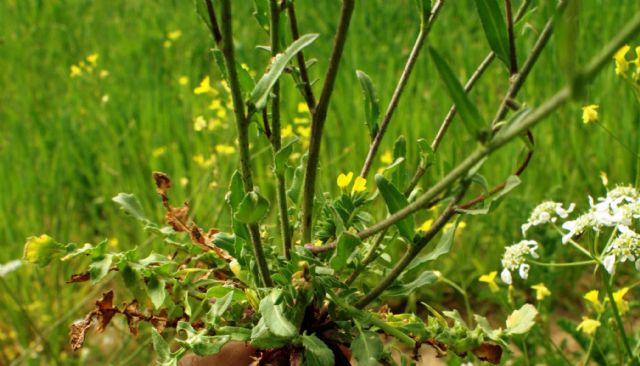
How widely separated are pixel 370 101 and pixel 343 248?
0.21m

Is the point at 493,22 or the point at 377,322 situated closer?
the point at 493,22

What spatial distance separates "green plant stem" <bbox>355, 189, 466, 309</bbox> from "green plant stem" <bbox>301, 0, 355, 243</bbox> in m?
0.10

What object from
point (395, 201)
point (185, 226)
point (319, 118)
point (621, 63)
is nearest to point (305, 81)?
point (319, 118)

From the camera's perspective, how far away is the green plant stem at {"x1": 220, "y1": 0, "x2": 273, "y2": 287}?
2.43 feet

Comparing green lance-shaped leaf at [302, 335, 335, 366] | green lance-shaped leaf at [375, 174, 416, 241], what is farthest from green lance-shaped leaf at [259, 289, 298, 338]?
green lance-shaped leaf at [375, 174, 416, 241]

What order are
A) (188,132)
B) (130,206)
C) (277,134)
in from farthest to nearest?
(188,132)
(130,206)
(277,134)

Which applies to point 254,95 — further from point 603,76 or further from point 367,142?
point 603,76

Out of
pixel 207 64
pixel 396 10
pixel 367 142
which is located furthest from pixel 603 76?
pixel 207 64

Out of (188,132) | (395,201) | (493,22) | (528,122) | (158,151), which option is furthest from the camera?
(188,132)

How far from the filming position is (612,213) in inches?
41.0

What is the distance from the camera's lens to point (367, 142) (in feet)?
Result: 7.75

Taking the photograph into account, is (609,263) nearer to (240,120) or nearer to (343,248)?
(343,248)

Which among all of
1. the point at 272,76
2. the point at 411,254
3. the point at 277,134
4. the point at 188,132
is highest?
the point at 272,76

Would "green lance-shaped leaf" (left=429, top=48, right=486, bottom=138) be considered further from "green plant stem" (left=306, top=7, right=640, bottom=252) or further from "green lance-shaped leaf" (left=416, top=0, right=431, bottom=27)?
"green lance-shaped leaf" (left=416, top=0, right=431, bottom=27)
